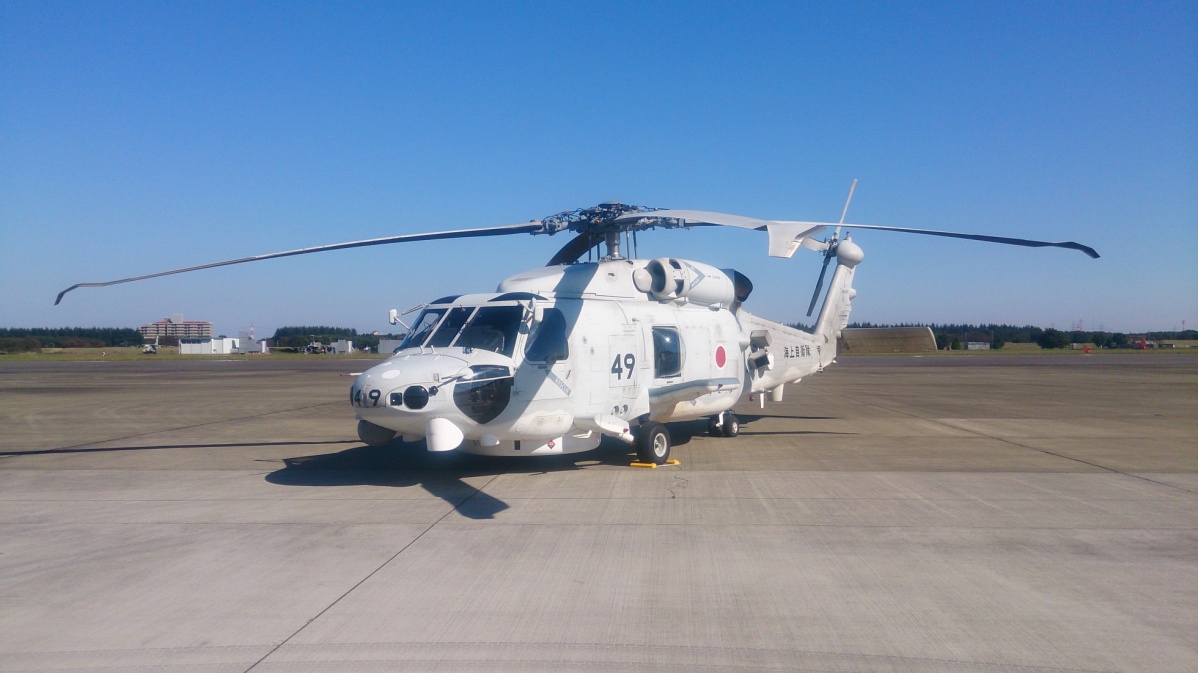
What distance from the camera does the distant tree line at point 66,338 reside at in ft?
323

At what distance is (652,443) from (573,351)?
6.71 ft

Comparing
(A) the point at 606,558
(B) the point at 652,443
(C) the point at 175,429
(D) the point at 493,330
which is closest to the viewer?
(A) the point at 606,558

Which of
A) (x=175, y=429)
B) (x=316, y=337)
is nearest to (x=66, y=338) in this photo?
(x=316, y=337)

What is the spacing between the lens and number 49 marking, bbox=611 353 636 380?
11391 mm

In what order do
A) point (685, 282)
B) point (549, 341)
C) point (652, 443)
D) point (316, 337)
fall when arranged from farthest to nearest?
point (316, 337), point (685, 282), point (652, 443), point (549, 341)

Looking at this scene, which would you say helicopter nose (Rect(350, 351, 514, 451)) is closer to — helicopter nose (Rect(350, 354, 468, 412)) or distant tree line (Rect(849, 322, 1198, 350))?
helicopter nose (Rect(350, 354, 468, 412))

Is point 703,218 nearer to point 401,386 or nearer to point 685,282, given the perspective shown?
point 685,282

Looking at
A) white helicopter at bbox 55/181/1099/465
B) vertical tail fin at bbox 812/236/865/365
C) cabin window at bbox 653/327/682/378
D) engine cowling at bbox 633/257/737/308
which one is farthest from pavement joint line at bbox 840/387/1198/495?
cabin window at bbox 653/327/682/378

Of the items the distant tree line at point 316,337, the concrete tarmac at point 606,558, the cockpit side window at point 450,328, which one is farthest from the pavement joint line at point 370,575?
the distant tree line at point 316,337

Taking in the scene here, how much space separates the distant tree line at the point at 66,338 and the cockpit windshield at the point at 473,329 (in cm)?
11026

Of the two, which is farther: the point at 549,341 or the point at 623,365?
the point at 623,365

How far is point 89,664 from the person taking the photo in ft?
15.3

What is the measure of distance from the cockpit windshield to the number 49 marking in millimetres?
1780

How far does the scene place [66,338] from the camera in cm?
13112
